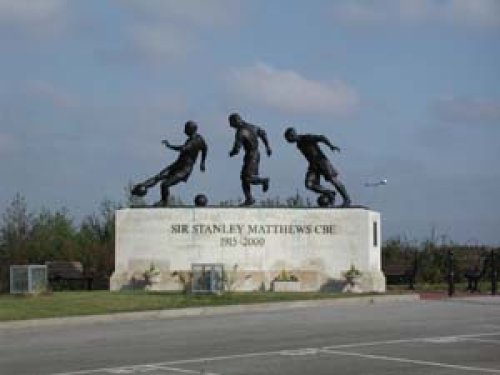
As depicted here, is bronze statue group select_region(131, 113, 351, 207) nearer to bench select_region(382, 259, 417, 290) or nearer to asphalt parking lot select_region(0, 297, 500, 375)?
bench select_region(382, 259, 417, 290)

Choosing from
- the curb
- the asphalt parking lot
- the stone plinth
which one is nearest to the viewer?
the asphalt parking lot

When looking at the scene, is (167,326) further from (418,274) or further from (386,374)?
(418,274)

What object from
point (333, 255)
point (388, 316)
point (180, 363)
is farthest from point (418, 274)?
point (180, 363)

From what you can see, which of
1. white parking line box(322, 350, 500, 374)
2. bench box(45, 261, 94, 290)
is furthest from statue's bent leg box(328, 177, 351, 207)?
white parking line box(322, 350, 500, 374)

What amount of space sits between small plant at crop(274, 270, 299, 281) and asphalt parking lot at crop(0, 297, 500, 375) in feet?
23.3

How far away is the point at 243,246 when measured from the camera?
104ft

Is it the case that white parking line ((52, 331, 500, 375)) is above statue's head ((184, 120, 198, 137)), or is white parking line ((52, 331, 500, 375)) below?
below

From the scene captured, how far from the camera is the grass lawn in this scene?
2253cm

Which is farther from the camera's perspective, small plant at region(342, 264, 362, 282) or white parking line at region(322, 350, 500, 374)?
small plant at region(342, 264, 362, 282)

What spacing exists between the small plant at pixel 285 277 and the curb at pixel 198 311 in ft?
12.4

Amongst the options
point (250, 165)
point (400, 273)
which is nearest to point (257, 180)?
point (250, 165)

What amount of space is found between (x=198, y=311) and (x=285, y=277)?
784cm

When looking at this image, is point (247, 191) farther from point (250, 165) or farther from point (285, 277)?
point (285, 277)

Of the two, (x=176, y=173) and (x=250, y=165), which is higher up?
(x=250, y=165)
